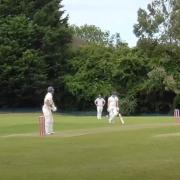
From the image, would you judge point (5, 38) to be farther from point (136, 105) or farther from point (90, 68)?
point (136, 105)

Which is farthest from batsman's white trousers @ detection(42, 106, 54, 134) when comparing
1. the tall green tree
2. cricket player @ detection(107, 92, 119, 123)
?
the tall green tree

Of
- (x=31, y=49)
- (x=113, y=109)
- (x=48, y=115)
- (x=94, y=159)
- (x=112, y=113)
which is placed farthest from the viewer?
(x=31, y=49)

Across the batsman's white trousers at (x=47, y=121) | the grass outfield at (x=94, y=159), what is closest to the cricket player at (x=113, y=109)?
the batsman's white trousers at (x=47, y=121)

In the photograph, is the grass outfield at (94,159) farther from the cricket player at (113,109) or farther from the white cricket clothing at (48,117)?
the cricket player at (113,109)

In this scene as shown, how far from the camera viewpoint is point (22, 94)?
66000mm

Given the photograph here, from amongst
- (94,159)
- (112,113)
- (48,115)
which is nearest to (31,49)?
(112,113)

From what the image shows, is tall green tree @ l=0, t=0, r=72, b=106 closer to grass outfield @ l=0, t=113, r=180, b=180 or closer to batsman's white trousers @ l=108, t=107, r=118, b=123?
batsman's white trousers @ l=108, t=107, r=118, b=123

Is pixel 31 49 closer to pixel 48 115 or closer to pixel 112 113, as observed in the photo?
pixel 112 113

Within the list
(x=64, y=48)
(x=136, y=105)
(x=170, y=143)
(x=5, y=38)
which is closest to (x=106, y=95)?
(x=136, y=105)

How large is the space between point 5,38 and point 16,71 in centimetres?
408

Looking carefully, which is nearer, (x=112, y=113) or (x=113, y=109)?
(x=112, y=113)

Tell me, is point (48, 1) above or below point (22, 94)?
above

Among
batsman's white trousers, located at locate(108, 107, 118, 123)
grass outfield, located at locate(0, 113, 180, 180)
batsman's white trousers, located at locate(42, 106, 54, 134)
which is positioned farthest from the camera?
batsman's white trousers, located at locate(108, 107, 118, 123)

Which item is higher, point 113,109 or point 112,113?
point 113,109
